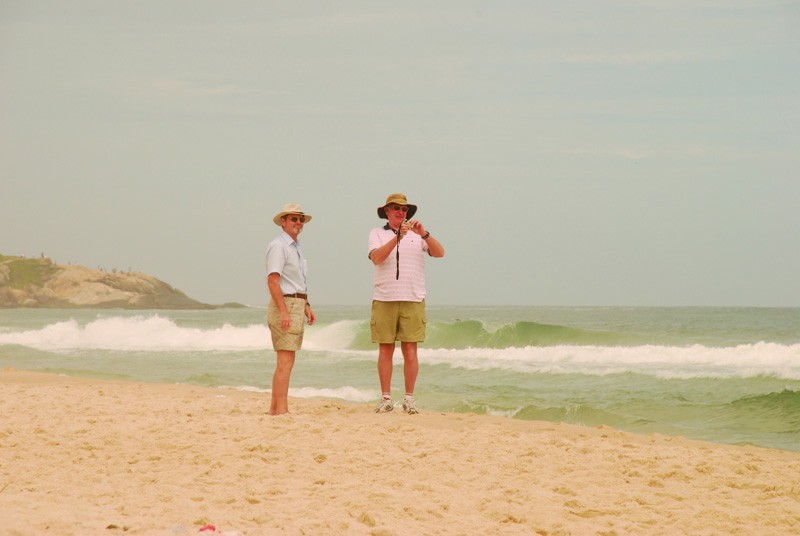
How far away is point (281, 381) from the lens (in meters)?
7.72

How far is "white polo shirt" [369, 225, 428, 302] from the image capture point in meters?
7.89

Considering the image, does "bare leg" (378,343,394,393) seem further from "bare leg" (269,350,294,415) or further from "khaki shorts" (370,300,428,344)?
"bare leg" (269,350,294,415)

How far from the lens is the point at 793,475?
571 cm

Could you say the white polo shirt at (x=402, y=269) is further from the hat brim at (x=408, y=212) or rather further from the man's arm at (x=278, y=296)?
the man's arm at (x=278, y=296)

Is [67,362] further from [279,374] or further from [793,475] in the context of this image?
[793,475]

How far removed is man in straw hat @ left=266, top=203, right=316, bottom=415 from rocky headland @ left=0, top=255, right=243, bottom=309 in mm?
75473

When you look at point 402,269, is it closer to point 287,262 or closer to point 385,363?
point 385,363

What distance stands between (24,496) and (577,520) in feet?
9.44

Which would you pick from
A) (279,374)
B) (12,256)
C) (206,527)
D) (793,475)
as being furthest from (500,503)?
(12,256)

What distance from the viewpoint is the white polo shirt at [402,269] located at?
7.89m

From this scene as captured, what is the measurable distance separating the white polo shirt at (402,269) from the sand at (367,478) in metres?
1.09

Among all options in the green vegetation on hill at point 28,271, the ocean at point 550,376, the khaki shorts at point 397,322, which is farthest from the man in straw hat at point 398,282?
the green vegetation on hill at point 28,271

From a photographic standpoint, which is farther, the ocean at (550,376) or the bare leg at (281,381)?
the ocean at (550,376)

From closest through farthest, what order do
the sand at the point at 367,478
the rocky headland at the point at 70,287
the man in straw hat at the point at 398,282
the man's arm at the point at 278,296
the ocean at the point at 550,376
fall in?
the sand at the point at 367,478
the man's arm at the point at 278,296
the man in straw hat at the point at 398,282
the ocean at the point at 550,376
the rocky headland at the point at 70,287
